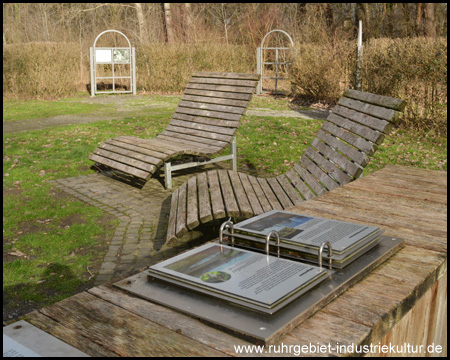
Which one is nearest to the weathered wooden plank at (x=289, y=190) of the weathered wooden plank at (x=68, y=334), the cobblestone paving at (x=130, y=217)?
the cobblestone paving at (x=130, y=217)

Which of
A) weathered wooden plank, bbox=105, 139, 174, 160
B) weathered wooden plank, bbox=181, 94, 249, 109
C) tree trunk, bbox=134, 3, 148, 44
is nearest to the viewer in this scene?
weathered wooden plank, bbox=105, 139, 174, 160

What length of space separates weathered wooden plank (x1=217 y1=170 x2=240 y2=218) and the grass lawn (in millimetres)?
1202

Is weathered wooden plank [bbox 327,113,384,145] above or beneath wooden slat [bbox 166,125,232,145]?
above

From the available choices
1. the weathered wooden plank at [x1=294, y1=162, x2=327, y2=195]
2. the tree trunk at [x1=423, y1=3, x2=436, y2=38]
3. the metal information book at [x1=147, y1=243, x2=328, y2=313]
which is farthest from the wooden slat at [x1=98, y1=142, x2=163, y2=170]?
the tree trunk at [x1=423, y1=3, x2=436, y2=38]

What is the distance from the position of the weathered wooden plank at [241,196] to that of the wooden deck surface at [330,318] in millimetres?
1550

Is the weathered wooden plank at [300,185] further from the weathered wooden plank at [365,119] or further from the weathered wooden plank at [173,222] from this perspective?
the weathered wooden plank at [173,222]

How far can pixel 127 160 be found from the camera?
265 inches

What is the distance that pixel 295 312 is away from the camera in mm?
1589

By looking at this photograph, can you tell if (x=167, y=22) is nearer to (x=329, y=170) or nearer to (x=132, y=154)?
(x=132, y=154)

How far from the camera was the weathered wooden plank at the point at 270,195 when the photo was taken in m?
4.30

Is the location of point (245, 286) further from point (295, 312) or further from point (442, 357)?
point (442, 357)

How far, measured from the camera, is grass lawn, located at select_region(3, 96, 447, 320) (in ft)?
13.8

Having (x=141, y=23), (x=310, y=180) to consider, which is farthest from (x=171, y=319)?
(x=141, y=23)

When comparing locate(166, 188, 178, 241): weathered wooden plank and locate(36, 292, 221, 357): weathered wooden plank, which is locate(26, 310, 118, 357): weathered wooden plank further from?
locate(166, 188, 178, 241): weathered wooden plank
